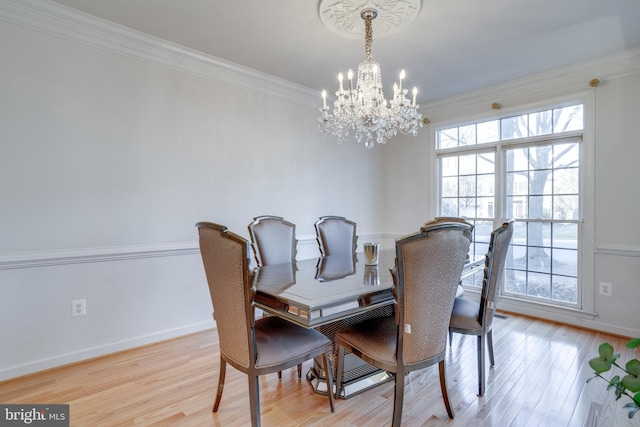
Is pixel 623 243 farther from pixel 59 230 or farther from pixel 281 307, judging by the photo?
pixel 59 230

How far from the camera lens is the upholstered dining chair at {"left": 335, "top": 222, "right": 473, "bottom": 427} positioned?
Result: 1544 mm

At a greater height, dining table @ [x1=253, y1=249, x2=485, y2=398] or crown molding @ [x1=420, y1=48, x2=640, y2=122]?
crown molding @ [x1=420, y1=48, x2=640, y2=122]

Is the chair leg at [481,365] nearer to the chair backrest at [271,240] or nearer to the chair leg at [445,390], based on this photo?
the chair leg at [445,390]

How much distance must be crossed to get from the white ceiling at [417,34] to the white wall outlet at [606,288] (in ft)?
7.20

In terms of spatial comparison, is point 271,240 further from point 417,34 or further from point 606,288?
point 606,288

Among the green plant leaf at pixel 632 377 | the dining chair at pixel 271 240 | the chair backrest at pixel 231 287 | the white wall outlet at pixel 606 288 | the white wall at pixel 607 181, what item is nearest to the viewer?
the green plant leaf at pixel 632 377

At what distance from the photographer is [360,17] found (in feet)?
7.66

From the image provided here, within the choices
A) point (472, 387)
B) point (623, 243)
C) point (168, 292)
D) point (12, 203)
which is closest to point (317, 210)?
point (168, 292)

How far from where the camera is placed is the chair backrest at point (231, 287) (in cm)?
150

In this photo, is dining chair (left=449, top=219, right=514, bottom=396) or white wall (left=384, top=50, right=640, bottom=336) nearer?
dining chair (left=449, top=219, right=514, bottom=396)

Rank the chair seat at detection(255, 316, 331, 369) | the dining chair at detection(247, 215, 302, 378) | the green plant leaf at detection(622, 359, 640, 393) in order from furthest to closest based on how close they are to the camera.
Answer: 1. the dining chair at detection(247, 215, 302, 378)
2. the chair seat at detection(255, 316, 331, 369)
3. the green plant leaf at detection(622, 359, 640, 393)

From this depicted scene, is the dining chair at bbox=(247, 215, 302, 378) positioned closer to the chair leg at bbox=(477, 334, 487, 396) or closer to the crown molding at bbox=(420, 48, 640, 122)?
the chair leg at bbox=(477, 334, 487, 396)

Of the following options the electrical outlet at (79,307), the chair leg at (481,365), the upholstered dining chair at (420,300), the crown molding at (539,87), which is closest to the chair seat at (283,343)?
the upholstered dining chair at (420,300)

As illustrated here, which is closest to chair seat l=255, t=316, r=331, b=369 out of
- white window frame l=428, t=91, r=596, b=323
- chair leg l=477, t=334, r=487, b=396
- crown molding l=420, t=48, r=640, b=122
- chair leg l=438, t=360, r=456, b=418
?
chair leg l=438, t=360, r=456, b=418
